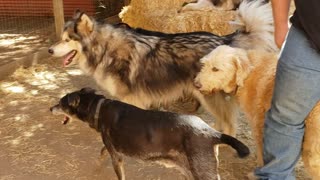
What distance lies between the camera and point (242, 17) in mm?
3865

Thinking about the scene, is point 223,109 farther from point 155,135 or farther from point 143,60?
point 155,135

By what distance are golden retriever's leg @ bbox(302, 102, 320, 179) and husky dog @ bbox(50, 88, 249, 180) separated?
1.20ft

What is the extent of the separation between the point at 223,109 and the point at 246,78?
1013 millimetres

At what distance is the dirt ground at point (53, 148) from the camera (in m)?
3.48

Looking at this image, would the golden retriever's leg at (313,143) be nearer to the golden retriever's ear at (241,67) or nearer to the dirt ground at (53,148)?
the golden retriever's ear at (241,67)

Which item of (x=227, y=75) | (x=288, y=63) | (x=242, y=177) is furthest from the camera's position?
(x=242, y=177)

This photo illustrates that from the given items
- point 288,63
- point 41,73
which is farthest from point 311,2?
point 41,73

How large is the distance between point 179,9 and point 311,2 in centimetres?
439

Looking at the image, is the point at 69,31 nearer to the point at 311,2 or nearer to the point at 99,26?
the point at 99,26

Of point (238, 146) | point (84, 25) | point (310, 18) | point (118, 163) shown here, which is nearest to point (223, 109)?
point (118, 163)

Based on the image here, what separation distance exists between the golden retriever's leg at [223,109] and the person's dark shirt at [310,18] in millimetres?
1945

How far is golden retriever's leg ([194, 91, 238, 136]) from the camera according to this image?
394 centimetres

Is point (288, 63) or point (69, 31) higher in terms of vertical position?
point (288, 63)

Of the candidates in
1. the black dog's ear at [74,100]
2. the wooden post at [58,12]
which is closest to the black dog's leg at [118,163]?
the black dog's ear at [74,100]
